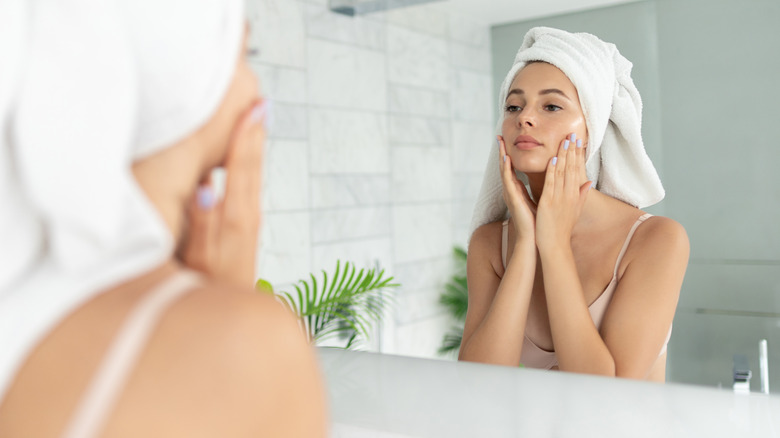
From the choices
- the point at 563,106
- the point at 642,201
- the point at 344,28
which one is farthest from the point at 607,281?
the point at 344,28

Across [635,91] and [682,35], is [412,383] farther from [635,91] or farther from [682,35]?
[682,35]

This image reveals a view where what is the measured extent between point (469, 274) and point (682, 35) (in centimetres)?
50

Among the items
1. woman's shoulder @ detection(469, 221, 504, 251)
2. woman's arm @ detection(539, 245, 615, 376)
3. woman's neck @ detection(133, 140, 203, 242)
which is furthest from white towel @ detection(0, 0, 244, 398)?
woman's shoulder @ detection(469, 221, 504, 251)

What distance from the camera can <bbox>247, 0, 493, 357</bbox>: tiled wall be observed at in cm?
159

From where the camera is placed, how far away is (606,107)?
894 mm

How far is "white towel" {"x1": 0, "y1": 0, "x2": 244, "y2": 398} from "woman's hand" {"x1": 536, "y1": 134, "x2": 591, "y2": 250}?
719mm

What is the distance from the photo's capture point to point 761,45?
3.11 ft

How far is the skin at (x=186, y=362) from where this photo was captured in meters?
0.22

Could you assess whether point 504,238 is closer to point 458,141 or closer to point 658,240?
point 658,240

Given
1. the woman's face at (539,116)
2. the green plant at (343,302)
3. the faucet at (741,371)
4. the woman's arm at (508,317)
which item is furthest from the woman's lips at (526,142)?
the green plant at (343,302)

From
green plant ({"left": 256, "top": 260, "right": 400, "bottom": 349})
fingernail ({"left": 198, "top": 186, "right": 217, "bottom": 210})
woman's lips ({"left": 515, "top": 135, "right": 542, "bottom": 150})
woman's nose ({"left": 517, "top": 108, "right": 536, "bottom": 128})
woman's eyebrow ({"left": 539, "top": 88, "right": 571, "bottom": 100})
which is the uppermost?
A: woman's eyebrow ({"left": 539, "top": 88, "right": 571, "bottom": 100})

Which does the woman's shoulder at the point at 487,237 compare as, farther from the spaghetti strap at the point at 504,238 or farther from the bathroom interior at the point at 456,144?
the bathroom interior at the point at 456,144

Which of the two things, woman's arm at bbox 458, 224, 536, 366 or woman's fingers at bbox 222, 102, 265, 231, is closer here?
woman's fingers at bbox 222, 102, 265, 231

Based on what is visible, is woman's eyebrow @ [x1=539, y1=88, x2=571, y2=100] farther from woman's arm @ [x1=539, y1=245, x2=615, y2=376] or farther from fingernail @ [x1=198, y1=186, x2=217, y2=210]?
fingernail @ [x1=198, y1=186, x2=217, y2=210]
